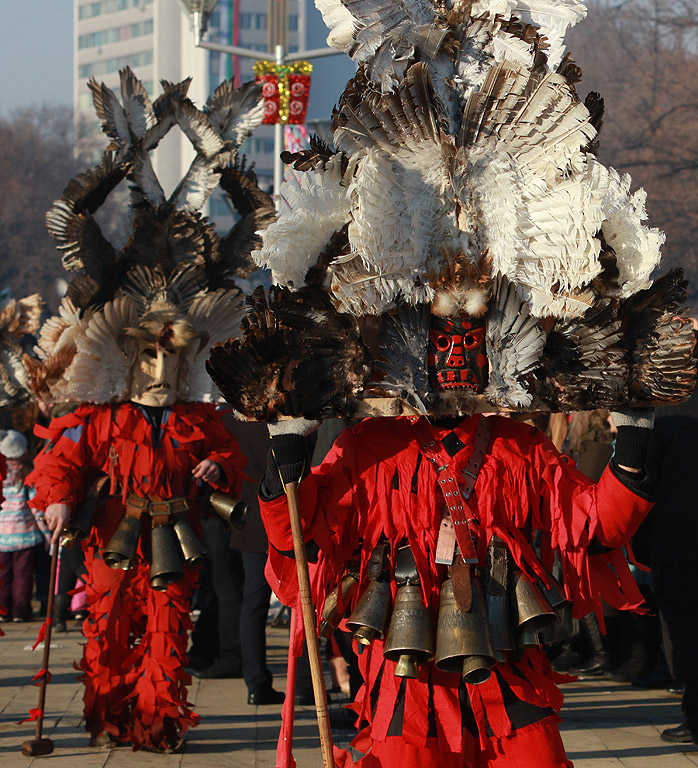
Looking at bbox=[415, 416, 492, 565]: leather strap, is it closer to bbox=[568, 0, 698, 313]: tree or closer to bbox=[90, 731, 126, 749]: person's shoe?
bbox=[90, 731, 126, 749]: person's shoe

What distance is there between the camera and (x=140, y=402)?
21.3ft

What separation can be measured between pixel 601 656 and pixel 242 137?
4302 mm

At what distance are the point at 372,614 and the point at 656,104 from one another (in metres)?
27.4

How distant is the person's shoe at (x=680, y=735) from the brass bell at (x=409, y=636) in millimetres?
3097

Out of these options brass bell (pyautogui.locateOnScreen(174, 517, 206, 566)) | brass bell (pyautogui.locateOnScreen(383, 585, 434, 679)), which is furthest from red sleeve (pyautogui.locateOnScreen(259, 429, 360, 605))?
brass bell (pyautogui.locateOnScreen(174, 517, 206, 566))

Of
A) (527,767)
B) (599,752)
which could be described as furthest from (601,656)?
(527,767)

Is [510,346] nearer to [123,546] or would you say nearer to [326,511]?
[326,511]

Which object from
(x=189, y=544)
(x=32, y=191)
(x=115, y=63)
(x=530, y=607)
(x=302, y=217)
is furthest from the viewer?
(x=115, y=63)

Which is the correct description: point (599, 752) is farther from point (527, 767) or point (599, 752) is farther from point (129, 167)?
point (129, 167)

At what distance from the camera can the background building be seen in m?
49.5

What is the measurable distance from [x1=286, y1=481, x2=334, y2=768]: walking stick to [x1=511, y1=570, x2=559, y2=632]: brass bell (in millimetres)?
650

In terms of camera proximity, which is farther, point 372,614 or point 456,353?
point 456,353

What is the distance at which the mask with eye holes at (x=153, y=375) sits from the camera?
21.2 ft

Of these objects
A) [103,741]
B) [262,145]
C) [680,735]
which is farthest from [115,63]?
[680,735]
